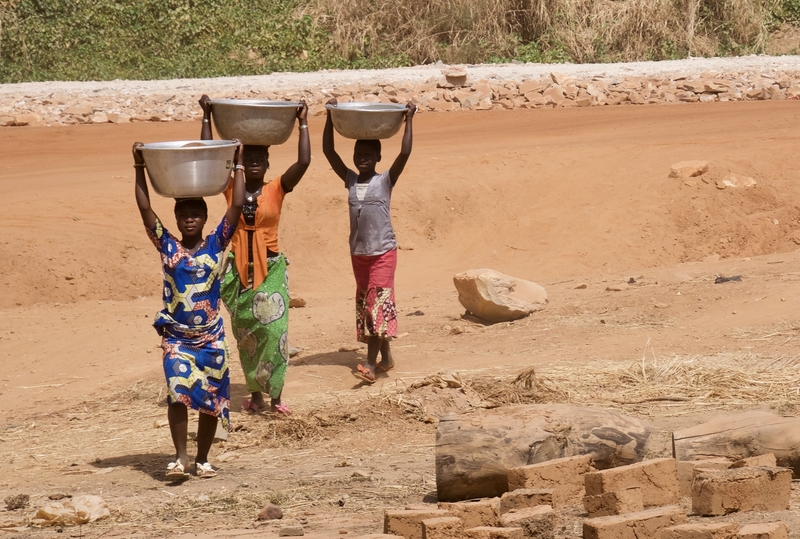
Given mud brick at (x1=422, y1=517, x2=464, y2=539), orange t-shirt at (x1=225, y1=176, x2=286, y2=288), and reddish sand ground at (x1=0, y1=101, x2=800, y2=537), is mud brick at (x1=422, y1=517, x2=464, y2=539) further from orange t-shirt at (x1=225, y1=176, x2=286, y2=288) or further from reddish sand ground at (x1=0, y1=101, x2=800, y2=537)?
orange t-shirt at (x1=225, y1=176, x2=286, y2=288)

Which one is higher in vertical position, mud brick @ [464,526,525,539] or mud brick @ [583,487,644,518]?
mud brick @ [464,526,525,539]

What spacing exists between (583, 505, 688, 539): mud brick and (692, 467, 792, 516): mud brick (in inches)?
11.9

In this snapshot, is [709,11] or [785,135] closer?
[785,135]

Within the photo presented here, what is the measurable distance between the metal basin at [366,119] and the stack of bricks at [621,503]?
8.89 feet

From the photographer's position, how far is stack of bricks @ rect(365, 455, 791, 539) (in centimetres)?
395

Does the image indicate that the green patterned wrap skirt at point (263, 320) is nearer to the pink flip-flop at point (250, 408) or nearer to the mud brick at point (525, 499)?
the pink flip-flop at point (250, 408)

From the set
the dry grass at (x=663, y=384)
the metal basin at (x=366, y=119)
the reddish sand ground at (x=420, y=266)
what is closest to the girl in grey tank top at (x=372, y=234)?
the metal basin at (x=366, y=119)

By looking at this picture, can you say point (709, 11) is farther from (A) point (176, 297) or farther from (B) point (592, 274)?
(A) point (176, 297)

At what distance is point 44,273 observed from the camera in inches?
410

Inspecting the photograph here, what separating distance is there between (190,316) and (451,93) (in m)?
12.2

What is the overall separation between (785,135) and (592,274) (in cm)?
449

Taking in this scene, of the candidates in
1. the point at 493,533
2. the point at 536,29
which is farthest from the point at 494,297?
the point at 536,29

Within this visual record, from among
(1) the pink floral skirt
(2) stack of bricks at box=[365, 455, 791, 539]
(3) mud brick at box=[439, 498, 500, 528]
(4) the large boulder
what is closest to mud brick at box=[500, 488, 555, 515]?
(2) stack of bricks at box=[365, 455, 791, 539]

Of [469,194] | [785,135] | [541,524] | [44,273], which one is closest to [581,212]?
[469,194]
